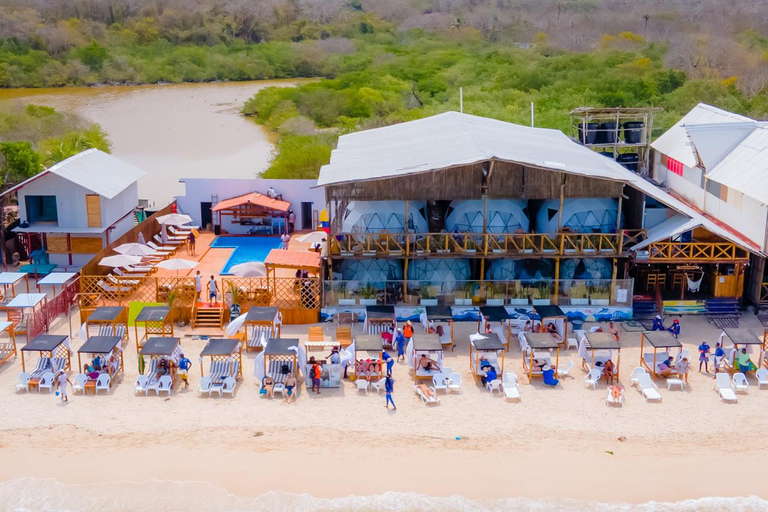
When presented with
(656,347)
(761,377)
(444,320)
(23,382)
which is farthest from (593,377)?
(23,382)

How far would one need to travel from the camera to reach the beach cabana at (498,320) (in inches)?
1048

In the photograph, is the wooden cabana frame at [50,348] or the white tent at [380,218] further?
the white tent at [380,218]

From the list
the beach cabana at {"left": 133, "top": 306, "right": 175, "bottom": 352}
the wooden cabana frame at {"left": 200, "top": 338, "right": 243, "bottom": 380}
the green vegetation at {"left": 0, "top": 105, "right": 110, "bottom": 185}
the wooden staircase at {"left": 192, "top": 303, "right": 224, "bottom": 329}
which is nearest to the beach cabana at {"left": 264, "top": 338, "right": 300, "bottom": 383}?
the wooden cabana frame at {"left": 200, "top": 338, "right": 243, "bottom": 380}

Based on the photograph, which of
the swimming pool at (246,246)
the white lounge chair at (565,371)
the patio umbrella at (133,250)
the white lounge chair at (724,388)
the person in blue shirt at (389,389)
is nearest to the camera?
the person in blue shirt at (389,389)

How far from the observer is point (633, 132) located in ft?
124

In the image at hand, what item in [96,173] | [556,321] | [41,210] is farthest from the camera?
[96,173]

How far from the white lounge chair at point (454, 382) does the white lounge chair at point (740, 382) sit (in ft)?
24.7

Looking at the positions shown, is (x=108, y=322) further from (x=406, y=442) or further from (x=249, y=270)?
(x=406, y=442)

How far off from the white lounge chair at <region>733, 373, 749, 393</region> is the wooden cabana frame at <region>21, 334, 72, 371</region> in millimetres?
18590

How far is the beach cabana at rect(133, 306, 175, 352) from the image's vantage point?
25781 mm

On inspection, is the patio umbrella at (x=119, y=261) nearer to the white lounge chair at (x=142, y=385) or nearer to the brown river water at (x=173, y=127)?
the white lounge chair at (x=142, y=385)

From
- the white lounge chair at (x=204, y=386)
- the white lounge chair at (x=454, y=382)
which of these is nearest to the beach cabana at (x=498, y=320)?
the white lounge chair at (x=454, y=382)

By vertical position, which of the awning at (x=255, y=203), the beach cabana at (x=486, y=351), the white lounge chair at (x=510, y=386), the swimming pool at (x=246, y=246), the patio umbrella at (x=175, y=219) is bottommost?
the white lounge chair at (x=510, y=386)

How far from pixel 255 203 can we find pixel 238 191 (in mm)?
1879
